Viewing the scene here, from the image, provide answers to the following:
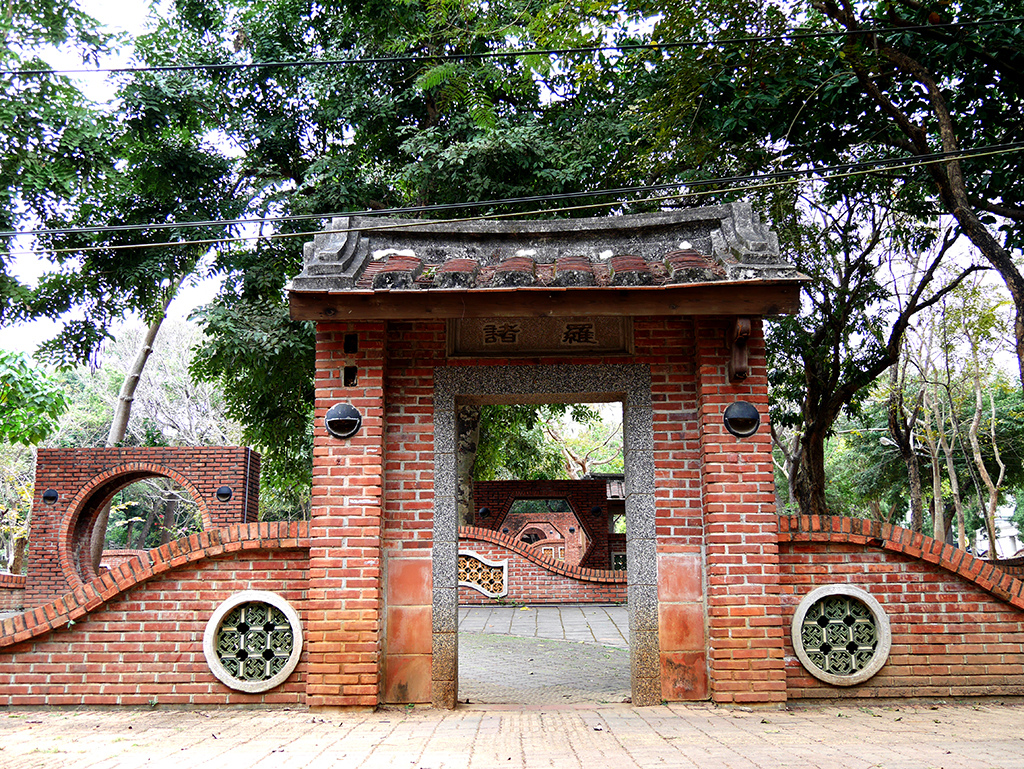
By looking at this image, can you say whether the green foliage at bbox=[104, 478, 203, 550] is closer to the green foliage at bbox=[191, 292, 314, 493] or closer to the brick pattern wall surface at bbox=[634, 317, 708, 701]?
the green foliage at bbox=[191, 292, 314, 493]

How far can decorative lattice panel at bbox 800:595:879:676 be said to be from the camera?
5.49 meters

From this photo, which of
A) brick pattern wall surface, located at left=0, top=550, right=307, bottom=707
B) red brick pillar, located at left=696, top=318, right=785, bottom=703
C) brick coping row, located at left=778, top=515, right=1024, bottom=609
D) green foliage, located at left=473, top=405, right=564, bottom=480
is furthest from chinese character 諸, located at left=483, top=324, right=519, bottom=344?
green foliage, located at left=473, top=405, right=564, bottom=480

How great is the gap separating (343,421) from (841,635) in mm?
3845

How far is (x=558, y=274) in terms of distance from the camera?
5.50 meters

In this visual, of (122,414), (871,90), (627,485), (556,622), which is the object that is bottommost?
(556,622)

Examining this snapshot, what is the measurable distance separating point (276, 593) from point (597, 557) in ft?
47.6

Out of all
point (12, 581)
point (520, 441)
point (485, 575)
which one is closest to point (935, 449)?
point (520, 441)

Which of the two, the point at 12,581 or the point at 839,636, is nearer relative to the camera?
the point at 839,636

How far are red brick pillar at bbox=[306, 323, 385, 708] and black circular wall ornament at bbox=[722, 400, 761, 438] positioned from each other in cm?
250

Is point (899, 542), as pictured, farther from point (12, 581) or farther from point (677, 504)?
point (12, 581)

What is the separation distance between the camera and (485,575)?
49.2 ft

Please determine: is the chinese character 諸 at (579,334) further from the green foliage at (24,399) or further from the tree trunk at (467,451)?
the tree trunk at (467,451)

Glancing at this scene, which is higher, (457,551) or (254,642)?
(457,551)

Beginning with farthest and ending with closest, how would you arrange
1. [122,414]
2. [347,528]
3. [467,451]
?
[122,414] → [467,451] → [347,528]
